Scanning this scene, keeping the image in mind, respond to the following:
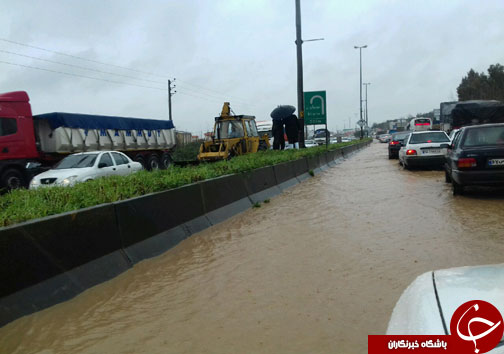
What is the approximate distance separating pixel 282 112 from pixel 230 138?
152 inches

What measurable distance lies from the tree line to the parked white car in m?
65.9

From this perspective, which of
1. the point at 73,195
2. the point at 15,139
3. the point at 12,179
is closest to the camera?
the point at 73,195

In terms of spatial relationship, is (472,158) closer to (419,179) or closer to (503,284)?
(419,179)

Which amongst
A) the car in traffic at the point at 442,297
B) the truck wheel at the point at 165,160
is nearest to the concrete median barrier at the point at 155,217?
the car in traffic at the point at 442,297

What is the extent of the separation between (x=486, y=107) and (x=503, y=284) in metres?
27.7

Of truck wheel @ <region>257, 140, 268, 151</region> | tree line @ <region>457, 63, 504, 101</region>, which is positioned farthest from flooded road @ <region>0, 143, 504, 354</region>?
tree line @ <region>457, 63, 504, 101</region>

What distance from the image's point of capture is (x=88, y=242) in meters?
4.63

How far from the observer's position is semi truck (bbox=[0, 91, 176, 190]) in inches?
587

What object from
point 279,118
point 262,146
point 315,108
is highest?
point 315,108

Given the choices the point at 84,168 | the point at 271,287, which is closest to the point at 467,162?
the point at 271,287

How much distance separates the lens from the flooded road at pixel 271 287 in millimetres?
3416

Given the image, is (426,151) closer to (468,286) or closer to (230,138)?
(230,138)

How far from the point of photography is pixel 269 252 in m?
5.93

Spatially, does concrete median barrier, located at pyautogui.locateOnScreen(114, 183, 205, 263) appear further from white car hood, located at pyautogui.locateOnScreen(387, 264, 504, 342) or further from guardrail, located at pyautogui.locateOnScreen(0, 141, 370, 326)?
white car hood, located at pyautogui.locateOnScreen(387, 264, 504, 342)
